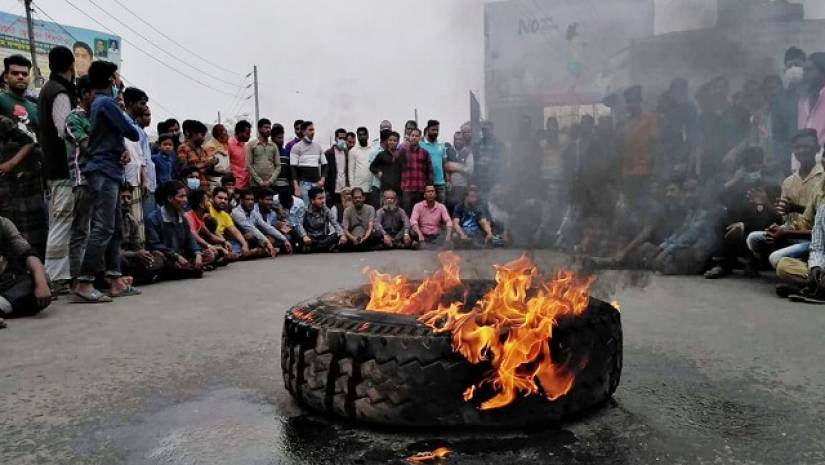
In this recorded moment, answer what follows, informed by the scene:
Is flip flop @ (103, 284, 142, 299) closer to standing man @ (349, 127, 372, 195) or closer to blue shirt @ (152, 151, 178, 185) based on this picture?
blue shirt @ (152, 151, 178, 185)

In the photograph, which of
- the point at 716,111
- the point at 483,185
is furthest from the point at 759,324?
the point at 483,185

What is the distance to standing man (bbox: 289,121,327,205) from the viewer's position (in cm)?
1084

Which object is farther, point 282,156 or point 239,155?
point 282,156

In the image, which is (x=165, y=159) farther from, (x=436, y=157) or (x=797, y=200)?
(x=797, y=200)

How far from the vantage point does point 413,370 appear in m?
2.49

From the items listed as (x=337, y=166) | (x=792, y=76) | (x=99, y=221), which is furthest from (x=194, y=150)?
(x=792, y=76)

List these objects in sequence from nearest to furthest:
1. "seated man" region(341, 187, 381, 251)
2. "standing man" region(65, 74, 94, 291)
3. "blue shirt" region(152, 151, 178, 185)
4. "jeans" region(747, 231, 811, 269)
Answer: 1. "standing man" region(65, 74, 94, 291)
2. "jeans" region(747, 231, 811, 269)
3. "blue shirt" region(152, 151, 178, 185)
4. "seated man" region(341, 187, 381, 251)

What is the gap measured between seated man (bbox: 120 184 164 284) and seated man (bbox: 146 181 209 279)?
0.18 meters

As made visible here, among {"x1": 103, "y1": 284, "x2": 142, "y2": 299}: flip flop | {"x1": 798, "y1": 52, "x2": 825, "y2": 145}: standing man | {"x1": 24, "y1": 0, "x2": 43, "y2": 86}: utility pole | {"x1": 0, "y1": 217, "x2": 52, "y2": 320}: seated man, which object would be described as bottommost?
{"x1": 103, "y1": 284, "x2": 142, "y2": 299}: flip flop

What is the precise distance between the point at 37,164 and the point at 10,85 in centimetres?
77

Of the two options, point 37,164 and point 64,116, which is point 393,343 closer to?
point 64,116

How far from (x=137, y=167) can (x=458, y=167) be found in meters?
5.69

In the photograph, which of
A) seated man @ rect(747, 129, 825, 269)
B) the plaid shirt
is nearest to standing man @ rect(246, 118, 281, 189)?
the plaid shirt

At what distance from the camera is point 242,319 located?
487cm
